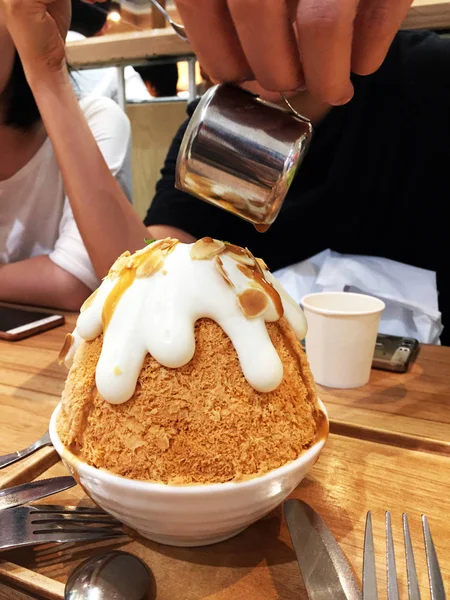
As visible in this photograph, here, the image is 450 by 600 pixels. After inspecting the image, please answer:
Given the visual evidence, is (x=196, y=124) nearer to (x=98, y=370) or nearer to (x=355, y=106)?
(x=98, y=370)

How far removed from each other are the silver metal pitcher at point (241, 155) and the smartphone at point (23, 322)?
0.56 metres

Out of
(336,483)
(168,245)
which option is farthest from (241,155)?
(336,483)

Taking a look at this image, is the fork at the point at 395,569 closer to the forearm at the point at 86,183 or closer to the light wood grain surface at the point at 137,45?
the forearm at the point at 86,183

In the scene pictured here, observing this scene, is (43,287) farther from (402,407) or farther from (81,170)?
(402,407)

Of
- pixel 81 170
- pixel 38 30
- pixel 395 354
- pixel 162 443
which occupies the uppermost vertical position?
pixel 38 30

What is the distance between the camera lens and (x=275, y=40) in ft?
1.57

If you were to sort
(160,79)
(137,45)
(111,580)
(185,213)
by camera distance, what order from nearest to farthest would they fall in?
(111,580), (185,213), (137,45), (160,79)

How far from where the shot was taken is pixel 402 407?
68cm

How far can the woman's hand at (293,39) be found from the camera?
465 millimetres

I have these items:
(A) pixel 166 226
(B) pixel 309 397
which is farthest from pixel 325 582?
(A) pixel 166 226

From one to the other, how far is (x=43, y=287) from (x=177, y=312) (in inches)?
31.4

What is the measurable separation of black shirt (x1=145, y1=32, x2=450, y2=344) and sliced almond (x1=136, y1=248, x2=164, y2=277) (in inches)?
33.6

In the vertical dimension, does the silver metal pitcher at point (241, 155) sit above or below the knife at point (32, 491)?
above

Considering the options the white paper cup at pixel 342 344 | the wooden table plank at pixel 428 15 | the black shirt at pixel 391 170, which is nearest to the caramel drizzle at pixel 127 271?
→ the white paper cup at pixel 342 344
